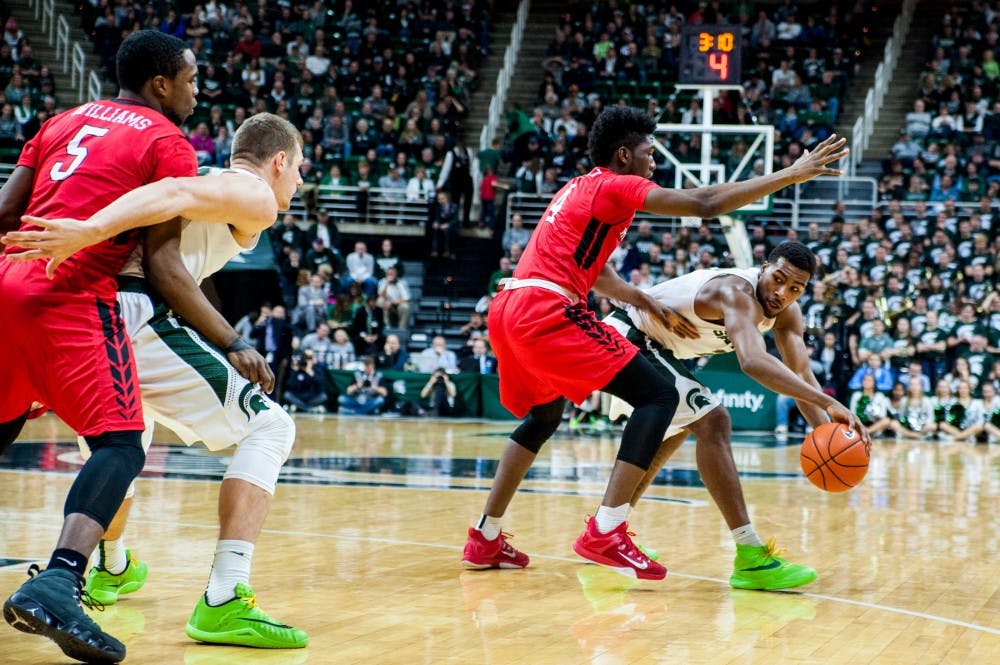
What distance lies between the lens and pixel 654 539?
22.3 feet

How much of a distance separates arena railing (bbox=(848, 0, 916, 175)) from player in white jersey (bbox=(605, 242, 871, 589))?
17.3 m

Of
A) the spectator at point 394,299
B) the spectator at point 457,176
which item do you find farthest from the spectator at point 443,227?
the spectator at point 394,299

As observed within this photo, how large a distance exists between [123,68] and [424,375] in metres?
14.2

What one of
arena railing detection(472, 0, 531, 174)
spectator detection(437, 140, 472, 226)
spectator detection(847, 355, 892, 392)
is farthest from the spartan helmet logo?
arena railing detection(472, 0, 531, 174)

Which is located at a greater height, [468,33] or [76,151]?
[468,33]

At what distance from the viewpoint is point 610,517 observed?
213 inches

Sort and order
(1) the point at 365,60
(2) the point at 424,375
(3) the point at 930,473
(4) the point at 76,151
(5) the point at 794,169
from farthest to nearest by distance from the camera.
A: (1) the point at 365,60 < (2) the point at 424,375 < (3) the point at 930,473 < (5) the point at 794,169 < (4) the point at 76,151

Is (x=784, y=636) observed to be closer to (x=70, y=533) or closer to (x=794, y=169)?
(x=794, y=169)

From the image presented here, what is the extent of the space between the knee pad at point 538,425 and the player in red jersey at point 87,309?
7.80 feet

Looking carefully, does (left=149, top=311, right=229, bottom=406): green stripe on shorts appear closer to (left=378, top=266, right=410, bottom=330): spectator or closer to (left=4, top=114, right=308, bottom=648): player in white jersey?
(left=4, top=114, right=308, bottom=648): player in white jersey

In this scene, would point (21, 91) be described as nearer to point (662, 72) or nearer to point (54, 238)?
point (662, 72)

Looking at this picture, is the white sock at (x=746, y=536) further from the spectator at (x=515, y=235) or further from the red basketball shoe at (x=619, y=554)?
the spectator at (x=515, y=235)

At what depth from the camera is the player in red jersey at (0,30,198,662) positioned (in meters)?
3.63

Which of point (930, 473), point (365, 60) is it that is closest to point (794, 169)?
point (930, 473)
